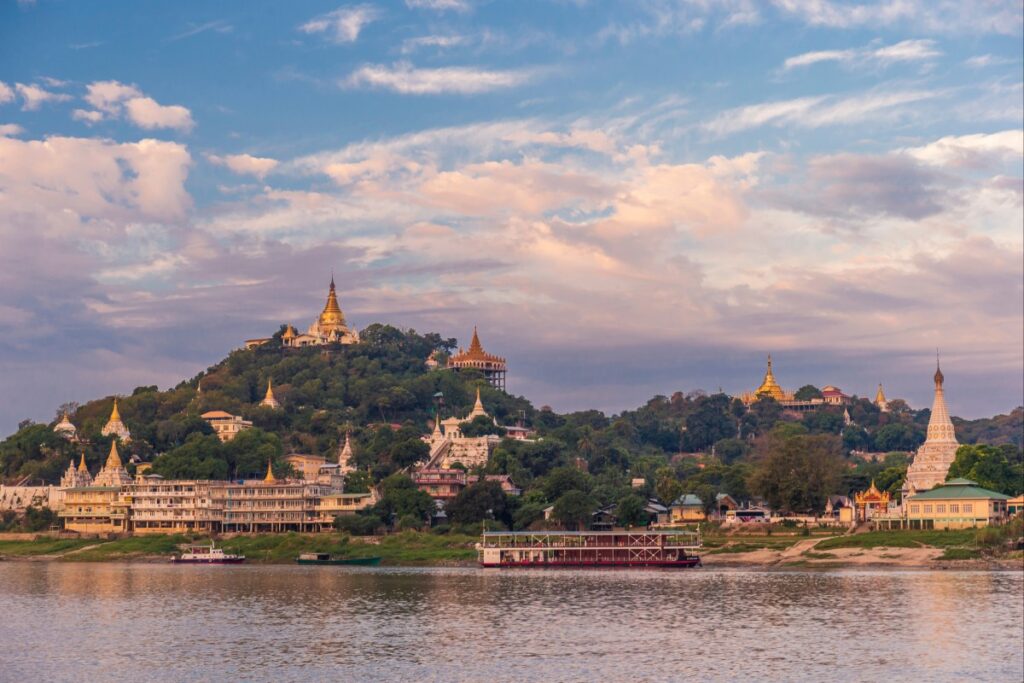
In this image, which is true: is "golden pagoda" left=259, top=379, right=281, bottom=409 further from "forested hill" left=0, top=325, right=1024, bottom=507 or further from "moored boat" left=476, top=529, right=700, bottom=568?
"moored boat" left=476, top=529, right=700, bottom=568

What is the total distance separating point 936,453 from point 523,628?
3286 inches

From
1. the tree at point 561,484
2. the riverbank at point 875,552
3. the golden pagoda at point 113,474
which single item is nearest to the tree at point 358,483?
the tree at point 561,484

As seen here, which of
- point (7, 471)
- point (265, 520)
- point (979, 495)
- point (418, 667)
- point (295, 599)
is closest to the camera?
point (418, 667)

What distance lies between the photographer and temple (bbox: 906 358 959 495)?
134750mm

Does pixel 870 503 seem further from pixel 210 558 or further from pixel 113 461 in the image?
pixel 113 461

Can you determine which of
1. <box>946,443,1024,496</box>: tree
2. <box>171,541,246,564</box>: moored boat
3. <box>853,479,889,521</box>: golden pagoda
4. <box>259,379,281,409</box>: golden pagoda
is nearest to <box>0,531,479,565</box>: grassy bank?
<box>171,541,246,564</box>: moored boat

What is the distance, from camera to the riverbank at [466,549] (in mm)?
105188

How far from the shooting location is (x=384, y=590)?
86.6 meters

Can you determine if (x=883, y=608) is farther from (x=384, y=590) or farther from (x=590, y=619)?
(x=384, y=590)

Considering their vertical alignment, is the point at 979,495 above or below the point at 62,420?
below

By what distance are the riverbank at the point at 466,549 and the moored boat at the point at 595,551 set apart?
2.52 m

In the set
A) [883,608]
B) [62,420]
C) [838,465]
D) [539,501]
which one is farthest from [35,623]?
[62,420]

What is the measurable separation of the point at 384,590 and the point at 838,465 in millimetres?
62056

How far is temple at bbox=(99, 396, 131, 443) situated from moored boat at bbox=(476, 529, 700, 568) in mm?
72727
